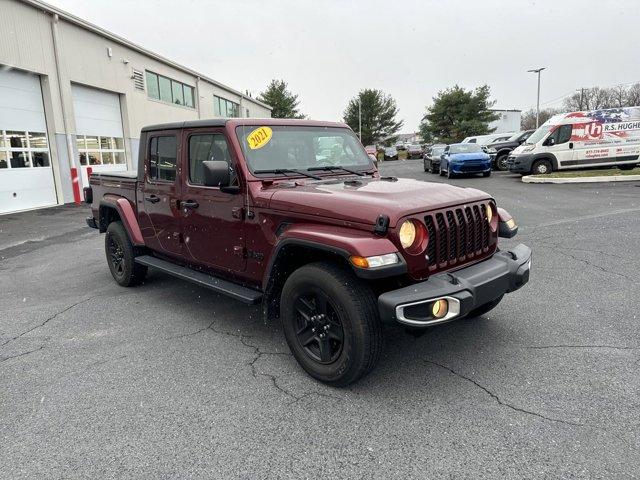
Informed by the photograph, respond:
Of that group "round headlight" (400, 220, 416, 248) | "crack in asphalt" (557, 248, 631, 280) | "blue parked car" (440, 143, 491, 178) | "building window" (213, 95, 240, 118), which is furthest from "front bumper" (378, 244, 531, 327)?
"building window" (213, 95, 240, 118)

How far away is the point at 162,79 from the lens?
72.9ft

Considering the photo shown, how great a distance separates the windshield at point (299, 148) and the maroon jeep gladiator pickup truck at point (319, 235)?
1 centimetres

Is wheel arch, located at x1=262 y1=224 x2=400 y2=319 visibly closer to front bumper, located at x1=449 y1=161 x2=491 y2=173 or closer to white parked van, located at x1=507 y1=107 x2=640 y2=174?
white parked van, located at x1=507 y1=107 x2=640 y2=174

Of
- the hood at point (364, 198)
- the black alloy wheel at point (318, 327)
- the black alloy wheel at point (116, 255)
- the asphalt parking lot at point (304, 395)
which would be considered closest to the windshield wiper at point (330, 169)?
the hood at point (364, 198)

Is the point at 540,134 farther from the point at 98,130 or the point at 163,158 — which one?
the point at 98,130

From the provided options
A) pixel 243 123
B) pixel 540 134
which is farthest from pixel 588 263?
pixel 540 134

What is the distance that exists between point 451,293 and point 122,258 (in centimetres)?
424

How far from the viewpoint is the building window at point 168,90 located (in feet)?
68.7

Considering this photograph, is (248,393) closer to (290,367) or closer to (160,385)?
(290,367)

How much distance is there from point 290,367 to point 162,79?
22.3m

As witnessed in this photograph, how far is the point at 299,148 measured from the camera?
400cm

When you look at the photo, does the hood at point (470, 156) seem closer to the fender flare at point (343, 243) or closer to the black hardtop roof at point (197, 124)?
the black hardtop roof at point (197, 124)

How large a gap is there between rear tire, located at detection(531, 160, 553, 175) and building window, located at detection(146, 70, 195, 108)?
17125mm

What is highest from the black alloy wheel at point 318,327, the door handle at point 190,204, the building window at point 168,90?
the building window at point 168,90
